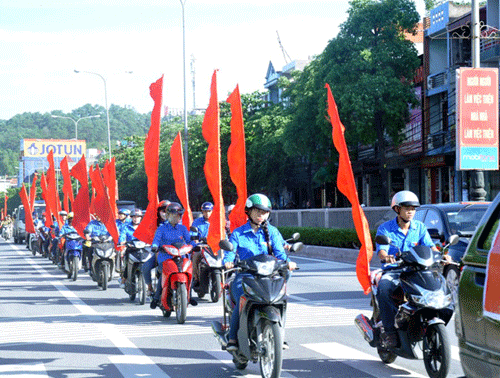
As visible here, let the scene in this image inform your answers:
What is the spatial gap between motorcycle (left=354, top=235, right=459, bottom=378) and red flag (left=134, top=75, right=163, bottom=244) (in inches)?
275

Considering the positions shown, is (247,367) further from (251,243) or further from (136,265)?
(136,265)

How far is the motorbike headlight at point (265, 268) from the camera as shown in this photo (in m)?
6.64

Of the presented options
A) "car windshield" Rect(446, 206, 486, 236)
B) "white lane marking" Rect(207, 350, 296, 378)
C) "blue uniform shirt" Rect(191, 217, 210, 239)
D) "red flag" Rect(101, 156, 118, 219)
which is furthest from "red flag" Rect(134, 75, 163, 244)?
"white lane marking" Rect(207, 350, 296, 378)

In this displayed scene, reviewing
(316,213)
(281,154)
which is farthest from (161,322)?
(281,154)

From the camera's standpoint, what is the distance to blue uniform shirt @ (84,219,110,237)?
18.0 meters

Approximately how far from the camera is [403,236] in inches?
292

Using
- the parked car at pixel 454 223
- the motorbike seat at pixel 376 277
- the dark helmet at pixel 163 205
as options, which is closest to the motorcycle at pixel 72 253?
the dark helmet at pixel 163 205

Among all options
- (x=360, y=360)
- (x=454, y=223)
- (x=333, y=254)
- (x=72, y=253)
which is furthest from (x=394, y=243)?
(x=333, y=254)

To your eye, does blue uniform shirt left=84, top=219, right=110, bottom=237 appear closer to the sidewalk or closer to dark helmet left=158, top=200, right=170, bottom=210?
dark helmet left=158, top=200, right=170, bottom=210

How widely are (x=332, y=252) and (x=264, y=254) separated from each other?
17240 mm

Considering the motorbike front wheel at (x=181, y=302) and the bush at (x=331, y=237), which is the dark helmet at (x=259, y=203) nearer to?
the motorbike front wheel at (x=181, y=302)

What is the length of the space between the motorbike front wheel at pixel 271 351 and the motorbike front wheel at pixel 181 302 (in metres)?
3.94

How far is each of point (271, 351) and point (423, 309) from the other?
4.05 feet

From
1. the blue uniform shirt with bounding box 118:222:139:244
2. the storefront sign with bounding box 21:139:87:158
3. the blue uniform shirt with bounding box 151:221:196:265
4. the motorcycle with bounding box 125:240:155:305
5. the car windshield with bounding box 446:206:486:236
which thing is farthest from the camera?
the storefront sign with bounding box 21:139:87:158
